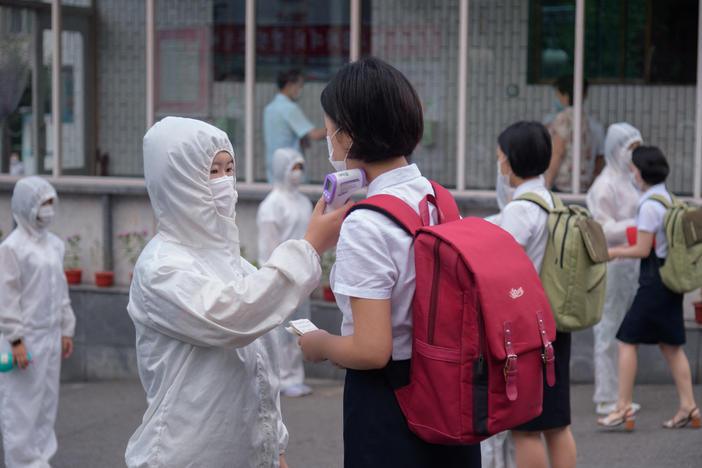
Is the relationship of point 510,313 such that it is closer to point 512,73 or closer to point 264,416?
point 264,416

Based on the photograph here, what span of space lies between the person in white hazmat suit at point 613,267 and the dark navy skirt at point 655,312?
488 mm

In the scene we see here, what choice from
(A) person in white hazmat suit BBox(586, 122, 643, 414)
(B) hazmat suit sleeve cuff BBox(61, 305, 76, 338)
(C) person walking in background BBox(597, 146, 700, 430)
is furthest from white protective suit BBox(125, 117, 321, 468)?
(A) person in white hazmat suit BBox(586, 122, 643, 414)

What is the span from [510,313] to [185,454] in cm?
113

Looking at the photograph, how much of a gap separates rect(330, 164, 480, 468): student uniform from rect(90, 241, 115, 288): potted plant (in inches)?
305

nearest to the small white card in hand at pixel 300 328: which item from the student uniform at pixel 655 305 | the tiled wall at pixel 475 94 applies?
the student uniform at pixel 655 305

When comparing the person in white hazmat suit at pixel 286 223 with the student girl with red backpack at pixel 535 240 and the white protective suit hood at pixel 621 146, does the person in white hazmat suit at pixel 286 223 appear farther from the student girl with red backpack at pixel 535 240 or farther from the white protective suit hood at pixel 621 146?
the student girl with red backpack at pixel 535 240

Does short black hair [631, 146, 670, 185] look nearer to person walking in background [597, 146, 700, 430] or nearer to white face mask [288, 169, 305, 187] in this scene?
person walking in background [597, 146, 700, 430]

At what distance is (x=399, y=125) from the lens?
2701mm

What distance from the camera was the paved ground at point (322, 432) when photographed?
6430 millimetres

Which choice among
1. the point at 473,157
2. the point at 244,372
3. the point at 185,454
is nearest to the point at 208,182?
the point at 244,372

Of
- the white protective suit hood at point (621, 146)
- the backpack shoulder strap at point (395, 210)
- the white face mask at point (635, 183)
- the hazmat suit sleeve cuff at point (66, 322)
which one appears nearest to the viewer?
the backpack shoulder strap at point (395, 210)

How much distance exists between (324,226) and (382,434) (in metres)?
0.63

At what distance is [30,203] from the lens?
6.07m

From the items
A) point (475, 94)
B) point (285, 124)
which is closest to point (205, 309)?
point (475, 94)
